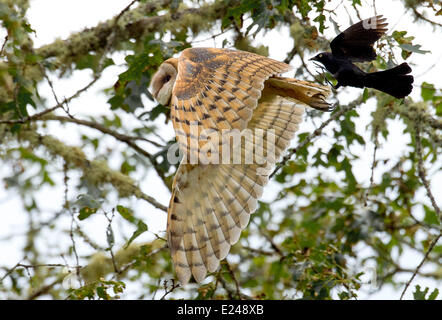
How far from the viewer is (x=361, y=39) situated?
7.40ft

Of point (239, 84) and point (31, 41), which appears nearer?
point (239, 84)

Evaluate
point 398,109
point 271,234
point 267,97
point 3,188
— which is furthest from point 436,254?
point 3,188

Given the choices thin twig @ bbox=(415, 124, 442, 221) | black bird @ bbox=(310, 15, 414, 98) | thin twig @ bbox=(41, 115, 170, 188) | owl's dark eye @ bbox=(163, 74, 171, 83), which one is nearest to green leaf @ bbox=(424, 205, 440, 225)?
thin twig @ bbox=(415, 124, 442, 221)

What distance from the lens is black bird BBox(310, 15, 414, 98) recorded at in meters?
2.23

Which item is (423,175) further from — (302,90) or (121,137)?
(121,137)

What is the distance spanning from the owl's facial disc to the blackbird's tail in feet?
3.12

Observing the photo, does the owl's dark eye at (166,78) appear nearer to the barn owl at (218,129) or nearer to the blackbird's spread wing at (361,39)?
the barn owl at (218,129)

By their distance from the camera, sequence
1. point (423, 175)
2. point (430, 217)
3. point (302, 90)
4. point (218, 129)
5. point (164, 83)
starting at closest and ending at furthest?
point (218, 129) → point (302, 90) → point (164, 83) → point (423, 175) → point (430, 217)

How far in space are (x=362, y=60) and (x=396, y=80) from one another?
0.47 feet

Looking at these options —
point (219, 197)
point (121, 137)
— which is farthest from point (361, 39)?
point (121, 137)

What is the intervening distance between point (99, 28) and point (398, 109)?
74.0 inches
